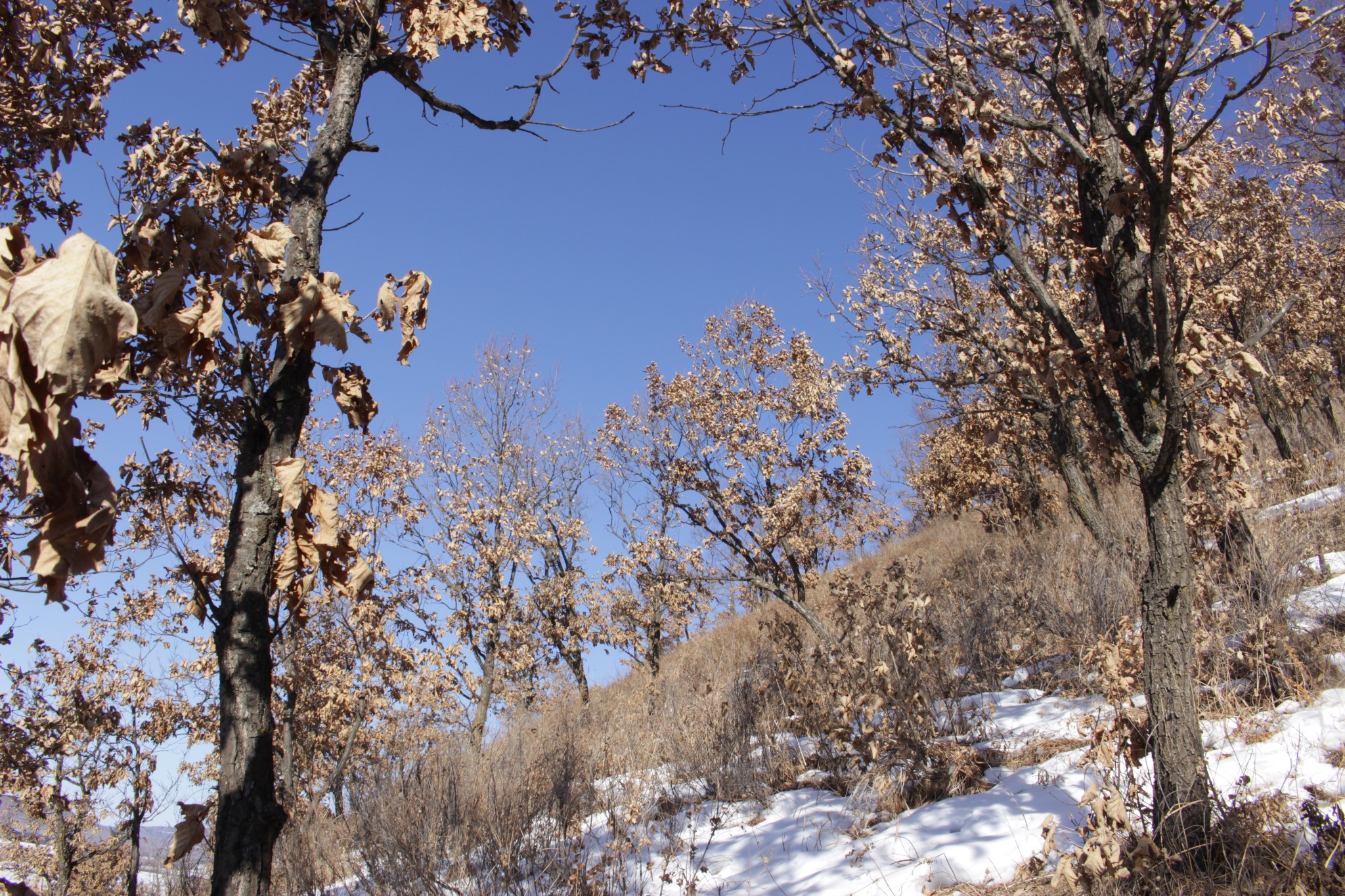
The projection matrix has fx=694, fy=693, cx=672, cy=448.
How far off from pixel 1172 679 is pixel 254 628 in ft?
11.8

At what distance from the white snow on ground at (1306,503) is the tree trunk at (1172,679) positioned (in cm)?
594

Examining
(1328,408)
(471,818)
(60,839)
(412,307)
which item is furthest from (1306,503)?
(60,839)

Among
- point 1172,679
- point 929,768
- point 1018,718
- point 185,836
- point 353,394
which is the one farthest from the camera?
point 1018,718

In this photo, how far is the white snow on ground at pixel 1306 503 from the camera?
24.5 ft

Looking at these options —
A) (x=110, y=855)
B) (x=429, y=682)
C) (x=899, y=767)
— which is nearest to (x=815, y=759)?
(x=899, y=767)

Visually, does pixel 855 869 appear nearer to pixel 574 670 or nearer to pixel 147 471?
pixel 147 471

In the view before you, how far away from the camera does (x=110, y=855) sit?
12.4m

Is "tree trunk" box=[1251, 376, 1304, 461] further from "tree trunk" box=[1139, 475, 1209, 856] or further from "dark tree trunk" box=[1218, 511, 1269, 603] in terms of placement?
"tree trunk" box=[1139, 475, 1209, 856]

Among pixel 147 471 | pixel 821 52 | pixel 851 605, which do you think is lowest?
pixel 851 605

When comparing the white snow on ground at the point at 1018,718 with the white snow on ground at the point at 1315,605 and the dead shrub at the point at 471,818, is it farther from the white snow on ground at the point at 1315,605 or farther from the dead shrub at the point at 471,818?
the dead shrub at the point at 471,818

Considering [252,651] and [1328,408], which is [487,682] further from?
[1328,408]

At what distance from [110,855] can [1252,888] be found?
655 inches

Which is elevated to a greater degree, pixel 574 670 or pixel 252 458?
pixel 252 458

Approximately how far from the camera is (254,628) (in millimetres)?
2299
